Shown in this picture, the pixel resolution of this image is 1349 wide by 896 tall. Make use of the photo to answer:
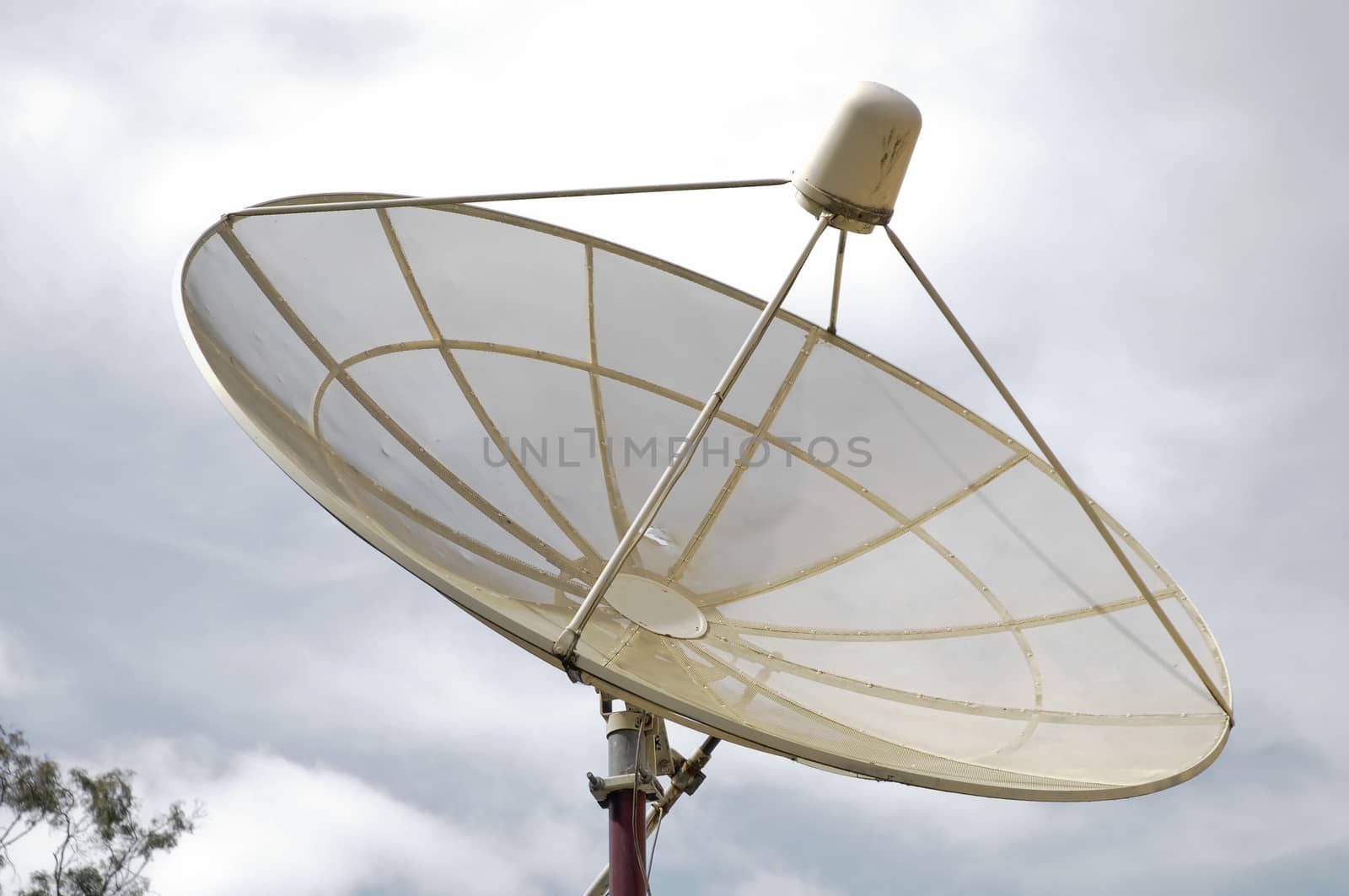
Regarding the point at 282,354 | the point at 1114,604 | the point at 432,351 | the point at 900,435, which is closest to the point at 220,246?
the point at 282,354

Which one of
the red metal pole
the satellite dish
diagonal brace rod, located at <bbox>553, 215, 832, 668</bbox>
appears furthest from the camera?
the red metal pole

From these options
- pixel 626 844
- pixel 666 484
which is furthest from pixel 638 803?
pixel 666 484

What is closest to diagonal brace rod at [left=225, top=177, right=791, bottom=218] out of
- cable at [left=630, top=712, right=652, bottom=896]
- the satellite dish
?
the satellite dish

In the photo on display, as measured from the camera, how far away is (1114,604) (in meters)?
13.0

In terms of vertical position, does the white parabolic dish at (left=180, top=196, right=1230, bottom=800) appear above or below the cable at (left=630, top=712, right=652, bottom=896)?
above

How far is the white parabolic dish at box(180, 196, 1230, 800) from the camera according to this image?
9.98 metres

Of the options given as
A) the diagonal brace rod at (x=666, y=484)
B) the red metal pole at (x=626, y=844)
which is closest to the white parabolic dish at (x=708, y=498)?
the diagonal brace rod at (x=666, y=484)

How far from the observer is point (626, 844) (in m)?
10.1

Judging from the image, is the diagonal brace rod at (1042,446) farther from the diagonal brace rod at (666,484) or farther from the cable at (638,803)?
the cable at (638,803)

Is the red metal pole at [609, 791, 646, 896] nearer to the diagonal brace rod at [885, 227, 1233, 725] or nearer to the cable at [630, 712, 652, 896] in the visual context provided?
the cable at [630, 712, 652, 896]

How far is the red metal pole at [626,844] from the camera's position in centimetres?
996

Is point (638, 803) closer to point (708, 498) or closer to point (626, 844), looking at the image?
point (626, 844)

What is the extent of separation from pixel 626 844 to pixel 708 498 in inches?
169

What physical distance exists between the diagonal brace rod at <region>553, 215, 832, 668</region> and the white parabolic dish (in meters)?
0.13
